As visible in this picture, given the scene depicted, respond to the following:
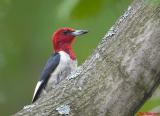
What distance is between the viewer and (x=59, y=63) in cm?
659

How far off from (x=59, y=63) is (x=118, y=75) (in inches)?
117

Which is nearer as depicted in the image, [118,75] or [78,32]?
[118,75]

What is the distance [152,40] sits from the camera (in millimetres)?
3553

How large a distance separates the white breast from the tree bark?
243cm

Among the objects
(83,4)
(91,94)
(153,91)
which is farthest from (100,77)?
(83,4)

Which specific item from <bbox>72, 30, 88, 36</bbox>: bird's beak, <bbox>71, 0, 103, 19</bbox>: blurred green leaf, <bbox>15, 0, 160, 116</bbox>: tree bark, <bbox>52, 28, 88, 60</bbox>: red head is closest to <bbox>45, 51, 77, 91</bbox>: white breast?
<bbox>72, 30, 88, 36</bbox>: bird's beak

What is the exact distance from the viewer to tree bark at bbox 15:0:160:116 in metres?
3.57

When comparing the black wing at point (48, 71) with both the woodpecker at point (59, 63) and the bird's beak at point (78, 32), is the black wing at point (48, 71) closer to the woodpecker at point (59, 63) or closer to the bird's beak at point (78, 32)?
the woodpecker at point (59, 63)

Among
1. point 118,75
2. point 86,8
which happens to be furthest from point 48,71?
point 86,8

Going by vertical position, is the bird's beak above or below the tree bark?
above

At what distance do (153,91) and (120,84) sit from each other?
213 mm

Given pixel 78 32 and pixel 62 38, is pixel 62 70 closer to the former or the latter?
pixel 78 32

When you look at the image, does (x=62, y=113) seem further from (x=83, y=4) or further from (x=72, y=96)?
(x=83, y=4)

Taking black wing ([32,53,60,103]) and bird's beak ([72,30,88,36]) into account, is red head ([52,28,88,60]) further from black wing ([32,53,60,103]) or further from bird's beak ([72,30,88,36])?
black wing ([32,53,60,103])
